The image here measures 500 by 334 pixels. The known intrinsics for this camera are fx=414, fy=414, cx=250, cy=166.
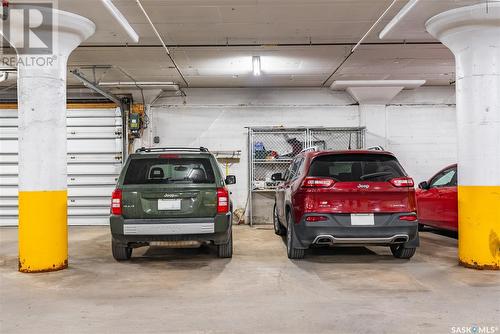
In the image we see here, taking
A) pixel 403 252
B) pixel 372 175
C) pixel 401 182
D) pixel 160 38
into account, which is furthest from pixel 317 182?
pixel 160 38

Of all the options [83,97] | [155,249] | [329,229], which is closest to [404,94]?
[329,229]

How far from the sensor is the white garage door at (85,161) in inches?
424

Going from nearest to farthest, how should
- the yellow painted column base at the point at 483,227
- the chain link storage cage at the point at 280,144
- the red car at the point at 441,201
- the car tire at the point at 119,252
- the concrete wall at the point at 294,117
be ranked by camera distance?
1. the yellow painted column base at the point at 483,227
2. the car tire at the point at 119,252
3. the red car at the point at 441,201
4. the chain link storage cage at the point at 280,144
5. the concrete wall at the point at 294,117

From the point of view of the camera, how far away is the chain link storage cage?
10758mm

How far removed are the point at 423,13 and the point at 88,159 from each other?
339 inches

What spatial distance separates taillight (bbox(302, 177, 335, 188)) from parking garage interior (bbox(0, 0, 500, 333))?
0.11 ft

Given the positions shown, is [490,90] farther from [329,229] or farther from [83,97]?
[83,97]

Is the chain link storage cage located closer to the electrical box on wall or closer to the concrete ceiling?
the concrete ceiling

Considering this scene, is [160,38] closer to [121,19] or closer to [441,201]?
[121,19]

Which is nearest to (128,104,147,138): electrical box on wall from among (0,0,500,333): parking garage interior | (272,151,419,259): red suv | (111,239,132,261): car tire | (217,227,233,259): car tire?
(0,0,500,333): parking garage interior

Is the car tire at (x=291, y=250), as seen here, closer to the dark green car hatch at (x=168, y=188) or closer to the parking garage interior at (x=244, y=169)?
the parking garage interior at (x=244, y=169)

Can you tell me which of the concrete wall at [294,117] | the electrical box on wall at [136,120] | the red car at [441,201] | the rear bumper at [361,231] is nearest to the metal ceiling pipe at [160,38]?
the concrete wall at [294,117]

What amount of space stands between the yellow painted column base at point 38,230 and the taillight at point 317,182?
3.35 metres

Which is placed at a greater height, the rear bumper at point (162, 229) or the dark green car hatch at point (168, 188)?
the dark green car hatch at point (168, 188)
